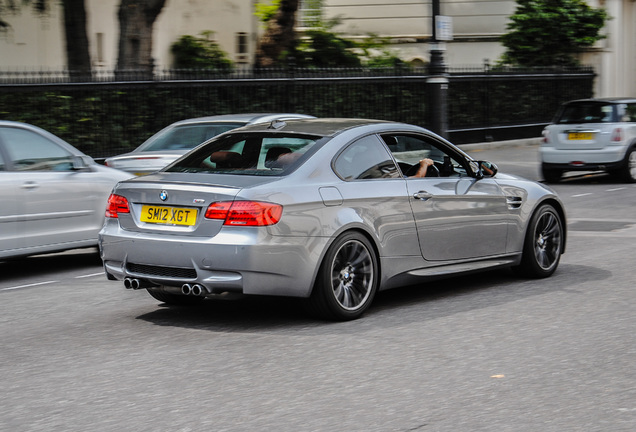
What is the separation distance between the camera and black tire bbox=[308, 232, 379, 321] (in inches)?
267

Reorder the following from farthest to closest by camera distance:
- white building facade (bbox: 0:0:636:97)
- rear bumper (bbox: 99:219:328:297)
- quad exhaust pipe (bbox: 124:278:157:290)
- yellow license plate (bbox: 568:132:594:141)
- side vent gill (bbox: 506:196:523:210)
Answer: white building facade (bbox: 0:0:636:97) → yellow license plate (bbox: 568:132:594:141) → side vent gill (bbox: 506:196:523:210) → quad exhaust pipe (bbox: 124:278:157:290) → rear bumper (bbox: 99:219:328:297)

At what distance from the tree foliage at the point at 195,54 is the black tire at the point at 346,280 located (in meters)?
21.1

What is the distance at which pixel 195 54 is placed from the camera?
1102 inches

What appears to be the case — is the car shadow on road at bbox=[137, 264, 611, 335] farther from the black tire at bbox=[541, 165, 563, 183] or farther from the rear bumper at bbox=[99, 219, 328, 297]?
the black tire at bbox=[541, 165, 563, 183]

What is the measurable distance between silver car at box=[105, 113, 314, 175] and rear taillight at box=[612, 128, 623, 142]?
815 centimetres

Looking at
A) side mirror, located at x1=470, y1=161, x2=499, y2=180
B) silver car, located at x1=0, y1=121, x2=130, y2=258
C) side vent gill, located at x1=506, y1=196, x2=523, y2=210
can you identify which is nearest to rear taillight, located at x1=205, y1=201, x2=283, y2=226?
side mirror, located at x1=470, y1=161, x2=499, y2=180

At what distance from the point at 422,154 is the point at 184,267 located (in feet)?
7.73

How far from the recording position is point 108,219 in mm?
7277

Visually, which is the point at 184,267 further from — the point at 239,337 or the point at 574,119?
the point at 574,119

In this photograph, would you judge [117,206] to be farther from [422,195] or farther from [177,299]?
[422,195]

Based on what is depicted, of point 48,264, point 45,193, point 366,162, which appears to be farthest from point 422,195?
point 48,264

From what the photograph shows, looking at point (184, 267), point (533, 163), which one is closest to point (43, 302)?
point (184, 267)

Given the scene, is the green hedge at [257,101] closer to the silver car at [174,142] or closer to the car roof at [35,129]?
the silver car at [174,142]

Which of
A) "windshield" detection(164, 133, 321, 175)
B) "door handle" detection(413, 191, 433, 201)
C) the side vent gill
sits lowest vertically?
the side vent gill
